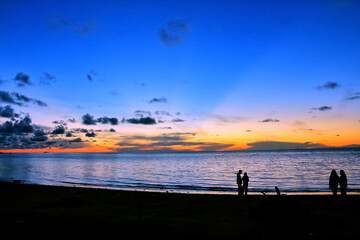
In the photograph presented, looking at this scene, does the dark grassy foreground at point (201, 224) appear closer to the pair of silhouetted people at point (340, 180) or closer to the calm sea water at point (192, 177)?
the pair of silhouetted people at point (340, 180)

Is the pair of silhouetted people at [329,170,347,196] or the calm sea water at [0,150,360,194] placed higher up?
the pair of silhouetted people at [329,170,347,196]

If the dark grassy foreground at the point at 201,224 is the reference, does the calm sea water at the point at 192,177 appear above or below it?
below

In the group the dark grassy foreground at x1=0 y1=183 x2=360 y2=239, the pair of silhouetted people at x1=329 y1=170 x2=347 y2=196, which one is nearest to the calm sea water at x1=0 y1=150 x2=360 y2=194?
the pair of silhouetted people at x1=329 y1=170 x2=347 y2=196

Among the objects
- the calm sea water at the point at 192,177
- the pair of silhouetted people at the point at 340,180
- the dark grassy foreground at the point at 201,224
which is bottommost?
the calm sea water at the point at 192,177

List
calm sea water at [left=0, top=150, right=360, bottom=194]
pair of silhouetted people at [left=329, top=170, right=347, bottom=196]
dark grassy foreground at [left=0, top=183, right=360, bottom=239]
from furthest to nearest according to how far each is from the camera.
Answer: calm sea water at [left=0, top=150, right=360, bottom=194] → pair of silhouetted people at [left=329, top=170, right=347, bottom=196] → dark grassy foreground at [left=0, top=183, right=360, bottom=239]

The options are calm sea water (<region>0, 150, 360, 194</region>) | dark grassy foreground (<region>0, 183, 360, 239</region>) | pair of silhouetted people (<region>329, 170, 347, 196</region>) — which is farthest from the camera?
calm sea water (<region>0, 150, 360, 194</region>)

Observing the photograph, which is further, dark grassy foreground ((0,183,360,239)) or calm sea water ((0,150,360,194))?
calm sea water ((0,150,360,194))

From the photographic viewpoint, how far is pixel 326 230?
1095 cm

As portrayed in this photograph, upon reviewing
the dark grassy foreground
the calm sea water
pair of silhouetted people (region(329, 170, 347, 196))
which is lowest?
the calm sea water

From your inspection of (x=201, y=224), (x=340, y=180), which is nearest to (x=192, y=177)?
(x=340, y=180)

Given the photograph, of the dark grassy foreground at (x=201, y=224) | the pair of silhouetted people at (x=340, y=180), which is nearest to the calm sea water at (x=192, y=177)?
the pair of silhouetted people at (x=340, y=180)

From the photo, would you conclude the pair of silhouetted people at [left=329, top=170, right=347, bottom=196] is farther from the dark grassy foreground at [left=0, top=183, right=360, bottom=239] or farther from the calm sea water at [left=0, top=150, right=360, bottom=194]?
the calm sea water at [left=0, top=150, right=360, bottom=194]

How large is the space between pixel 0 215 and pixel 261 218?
13421 millimetres

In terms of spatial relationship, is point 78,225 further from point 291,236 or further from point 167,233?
point 291,236
